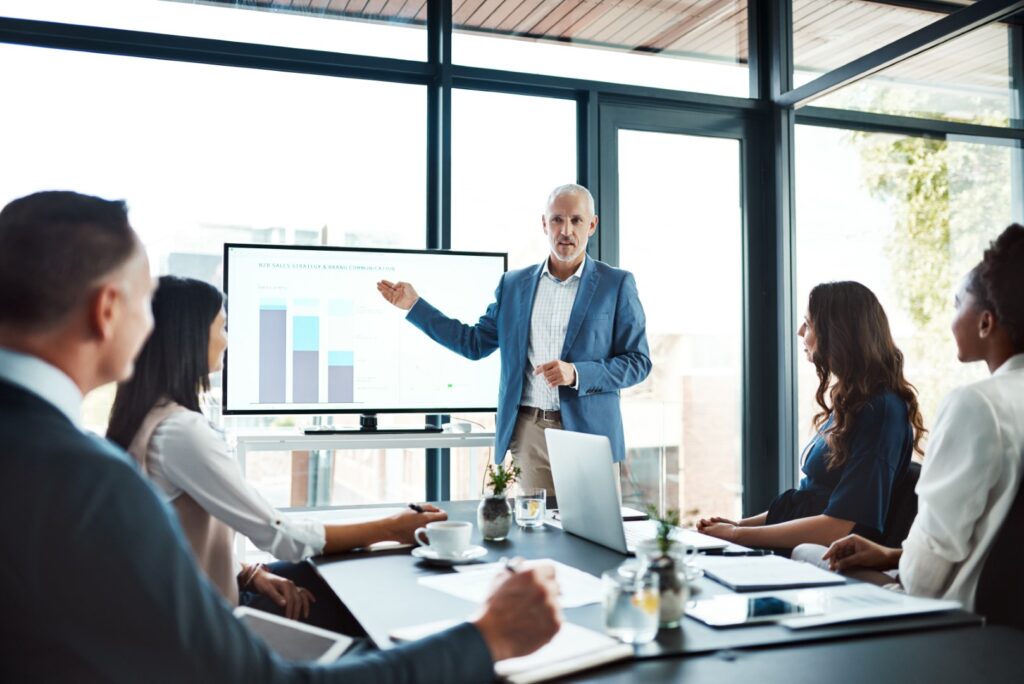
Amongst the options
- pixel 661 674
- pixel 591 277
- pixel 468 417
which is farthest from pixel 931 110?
pixel 661 674

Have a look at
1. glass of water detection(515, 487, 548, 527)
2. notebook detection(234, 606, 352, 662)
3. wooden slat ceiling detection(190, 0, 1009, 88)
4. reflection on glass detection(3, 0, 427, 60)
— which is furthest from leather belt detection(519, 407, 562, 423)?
notebook detection(234, 606, 352, 662)

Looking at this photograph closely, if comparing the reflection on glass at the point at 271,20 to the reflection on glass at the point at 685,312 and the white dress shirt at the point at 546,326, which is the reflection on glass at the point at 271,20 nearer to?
the reflection on glass at the point at 685,312

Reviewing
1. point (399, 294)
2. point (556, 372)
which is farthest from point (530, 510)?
point (399, 294)

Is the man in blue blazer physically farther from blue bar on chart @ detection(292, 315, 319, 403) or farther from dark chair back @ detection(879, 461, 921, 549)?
dark chair back @ detection(879, 461, 921, 549)

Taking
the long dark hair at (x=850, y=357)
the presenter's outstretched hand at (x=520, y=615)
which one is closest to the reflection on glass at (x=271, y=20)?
the long dark hair at (x=850, y=357)

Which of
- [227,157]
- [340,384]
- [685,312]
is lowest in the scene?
[340,384]

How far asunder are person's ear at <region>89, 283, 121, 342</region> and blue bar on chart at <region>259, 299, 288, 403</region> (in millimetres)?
2773

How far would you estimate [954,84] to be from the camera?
12.1 ft

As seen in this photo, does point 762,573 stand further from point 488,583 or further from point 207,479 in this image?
point 207,479

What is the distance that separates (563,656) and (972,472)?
0.84 meters

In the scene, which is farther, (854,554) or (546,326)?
(546,326)

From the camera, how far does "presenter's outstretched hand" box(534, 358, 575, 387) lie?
126 inches

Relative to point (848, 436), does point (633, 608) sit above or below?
below

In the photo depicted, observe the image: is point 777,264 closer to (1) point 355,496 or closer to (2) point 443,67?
(2) point 443,67
